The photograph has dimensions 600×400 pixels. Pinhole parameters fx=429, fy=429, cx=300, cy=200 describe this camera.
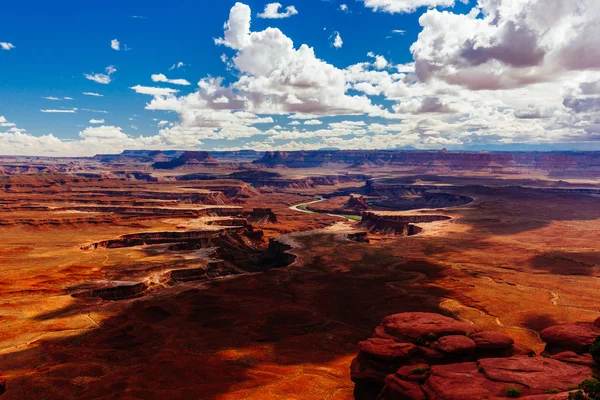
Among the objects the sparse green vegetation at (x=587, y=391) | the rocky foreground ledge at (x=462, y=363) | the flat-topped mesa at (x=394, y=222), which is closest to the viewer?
the sparse green vegetation at (x=587, y=391)

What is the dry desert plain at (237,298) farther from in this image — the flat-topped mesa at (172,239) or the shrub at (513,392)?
the shrub at (513,392)

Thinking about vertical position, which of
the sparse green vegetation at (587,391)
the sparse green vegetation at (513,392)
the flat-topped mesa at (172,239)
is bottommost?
the flat-topped mesa at (172,239)

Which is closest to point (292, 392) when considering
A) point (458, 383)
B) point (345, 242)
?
point (458, 383)

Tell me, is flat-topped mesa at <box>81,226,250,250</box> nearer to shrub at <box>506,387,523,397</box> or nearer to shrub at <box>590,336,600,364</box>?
shrub at <box>590,336,600,364</box>

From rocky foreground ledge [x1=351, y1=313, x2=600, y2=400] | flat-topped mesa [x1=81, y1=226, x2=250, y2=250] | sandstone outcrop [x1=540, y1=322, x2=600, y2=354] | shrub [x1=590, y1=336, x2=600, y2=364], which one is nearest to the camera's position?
rocky foreground ledge [x1=351, y1=313, x2=600, y2=400]

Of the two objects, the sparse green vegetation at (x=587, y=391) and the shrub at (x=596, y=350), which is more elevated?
the sparse green vegetation at (x=587, y=391)

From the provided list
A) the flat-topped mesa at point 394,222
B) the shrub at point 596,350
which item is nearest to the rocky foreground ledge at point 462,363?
the shrub at point 596,350

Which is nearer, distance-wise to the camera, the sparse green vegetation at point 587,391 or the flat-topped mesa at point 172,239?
the sparse green vegetation at point 587,391

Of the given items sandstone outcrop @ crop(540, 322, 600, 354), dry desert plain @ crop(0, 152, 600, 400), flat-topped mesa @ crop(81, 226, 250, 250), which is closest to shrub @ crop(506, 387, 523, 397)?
sandstone outcrop @ crop(540, 322, 600, 354)
